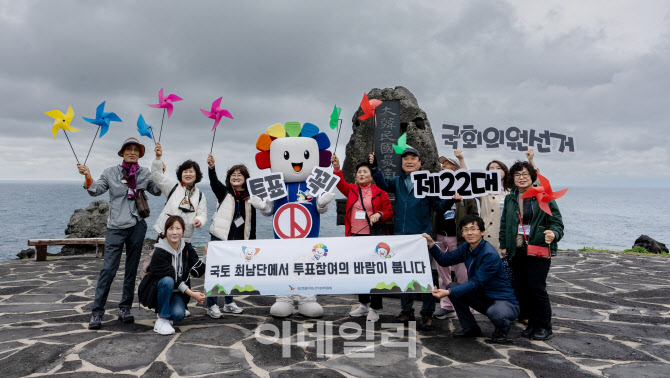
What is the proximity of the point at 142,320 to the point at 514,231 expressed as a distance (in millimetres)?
4680

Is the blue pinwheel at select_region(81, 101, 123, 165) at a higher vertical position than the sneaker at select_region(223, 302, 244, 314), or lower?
higher

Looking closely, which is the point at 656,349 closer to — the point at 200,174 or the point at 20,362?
the point at 200,174

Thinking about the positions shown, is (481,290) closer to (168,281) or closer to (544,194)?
(544,194)

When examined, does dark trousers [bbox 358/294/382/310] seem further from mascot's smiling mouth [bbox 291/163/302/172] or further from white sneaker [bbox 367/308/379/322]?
mascot's smiling mouth [bbox 291/163/302/172]

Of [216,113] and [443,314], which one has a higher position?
[216,113]

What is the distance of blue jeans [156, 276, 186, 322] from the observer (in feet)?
14.5

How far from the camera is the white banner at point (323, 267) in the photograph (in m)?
4.50

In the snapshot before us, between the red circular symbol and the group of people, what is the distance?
489 millimetres

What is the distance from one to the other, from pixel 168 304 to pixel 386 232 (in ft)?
9.09

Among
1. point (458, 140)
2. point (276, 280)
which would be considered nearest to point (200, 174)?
point (276, 280)

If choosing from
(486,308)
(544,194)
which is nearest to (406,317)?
(486,308)

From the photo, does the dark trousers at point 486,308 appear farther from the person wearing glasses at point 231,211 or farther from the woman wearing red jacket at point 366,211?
the person wearing glasses at point 231,211

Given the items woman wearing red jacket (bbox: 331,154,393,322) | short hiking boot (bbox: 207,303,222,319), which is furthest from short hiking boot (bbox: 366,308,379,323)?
short hiking boot (bbox: 207,303,222,319)

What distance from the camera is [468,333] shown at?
4.32 m
